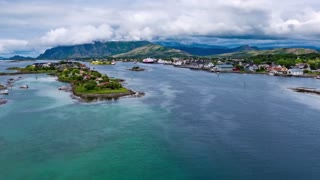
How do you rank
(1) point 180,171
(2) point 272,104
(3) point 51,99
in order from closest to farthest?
1. (1) point 180,171
2. (2) point 272,104
3. (3) point 51,99

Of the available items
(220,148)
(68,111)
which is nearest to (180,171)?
(220,148)

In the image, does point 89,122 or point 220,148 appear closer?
point 220,148

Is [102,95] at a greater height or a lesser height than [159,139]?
greater

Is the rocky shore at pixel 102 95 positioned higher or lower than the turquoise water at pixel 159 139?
higher

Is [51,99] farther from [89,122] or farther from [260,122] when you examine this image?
[260,122]

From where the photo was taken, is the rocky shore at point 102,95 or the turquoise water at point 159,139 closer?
the turquoise water at point 159,139

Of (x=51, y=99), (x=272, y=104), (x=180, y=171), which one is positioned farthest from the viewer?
(x=51, y=99)
